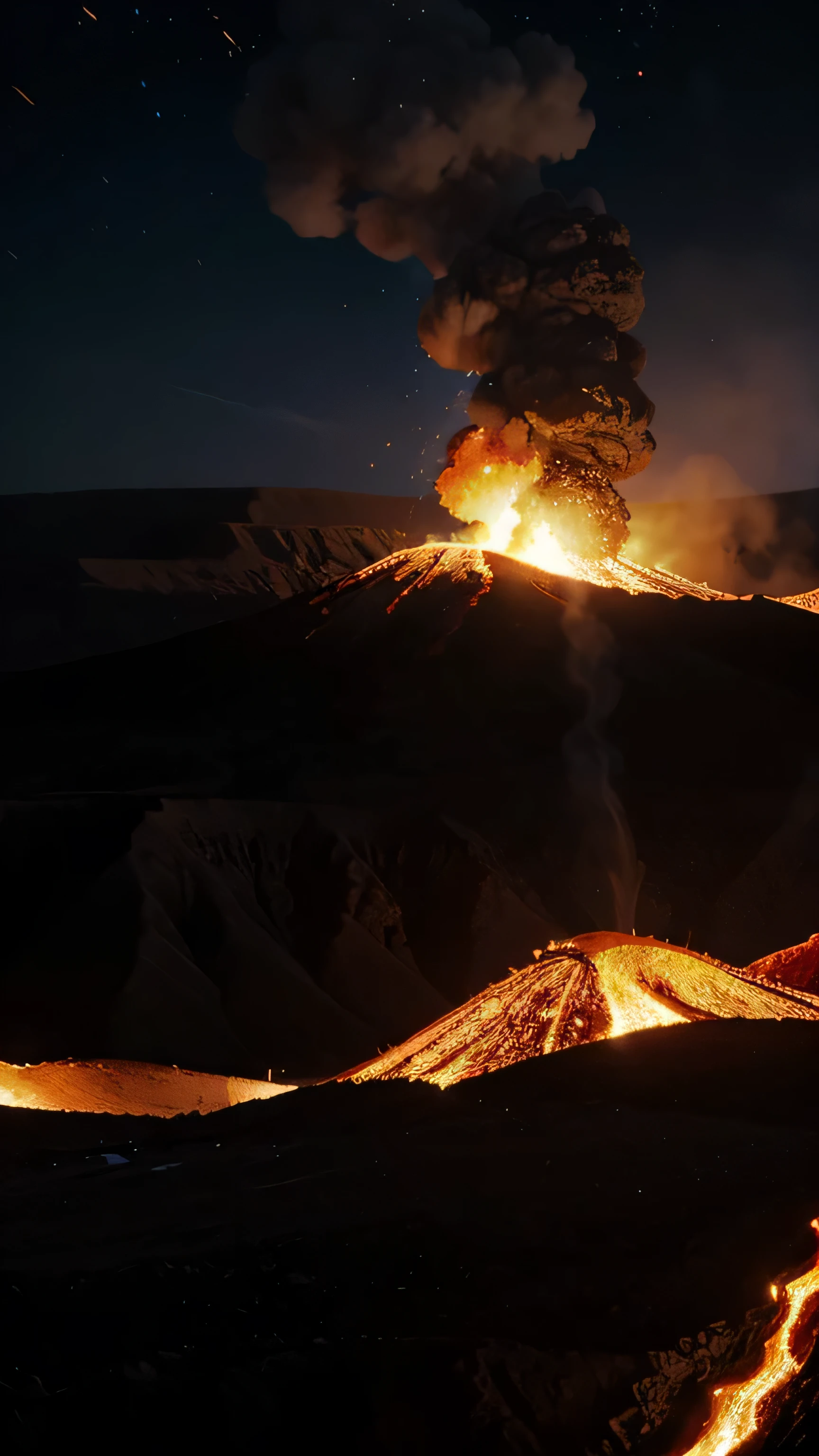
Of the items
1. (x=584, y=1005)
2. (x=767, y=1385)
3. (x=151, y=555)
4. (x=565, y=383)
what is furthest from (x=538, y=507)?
(x=151, y=555)

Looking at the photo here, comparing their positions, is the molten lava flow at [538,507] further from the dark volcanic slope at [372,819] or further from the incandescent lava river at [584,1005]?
the incandescent lava river at [584,1005]

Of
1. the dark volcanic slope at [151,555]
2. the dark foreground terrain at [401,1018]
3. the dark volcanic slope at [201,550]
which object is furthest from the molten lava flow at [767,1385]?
the dark volcanic slope at [201,550]

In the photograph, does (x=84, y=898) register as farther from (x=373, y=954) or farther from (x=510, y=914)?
(x=510, y=914)

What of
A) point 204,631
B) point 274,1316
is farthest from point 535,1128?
point 204,631

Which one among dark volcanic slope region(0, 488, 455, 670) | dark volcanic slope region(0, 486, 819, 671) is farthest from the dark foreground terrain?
dark volcanic slope region(0, 486, 819, 671)

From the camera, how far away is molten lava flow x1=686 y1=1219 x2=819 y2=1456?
432cm

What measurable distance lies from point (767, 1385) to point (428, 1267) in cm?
148

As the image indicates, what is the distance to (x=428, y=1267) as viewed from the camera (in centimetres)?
462

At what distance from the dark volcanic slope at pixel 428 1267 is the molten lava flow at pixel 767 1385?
134 millimetres

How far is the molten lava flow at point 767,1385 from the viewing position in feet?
14.2

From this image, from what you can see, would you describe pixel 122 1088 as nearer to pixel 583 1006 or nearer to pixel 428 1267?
pixel 583 1006

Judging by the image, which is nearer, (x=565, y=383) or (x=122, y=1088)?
(x=122, y=1088)

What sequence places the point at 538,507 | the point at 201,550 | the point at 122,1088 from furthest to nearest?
the point at 201,550
the point at 538,507
the point at 122,1088

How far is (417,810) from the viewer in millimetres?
20906
